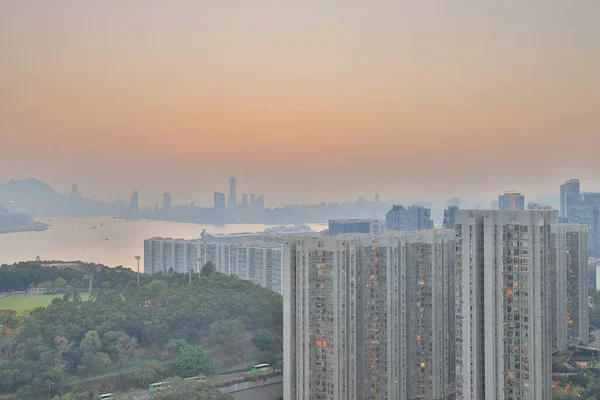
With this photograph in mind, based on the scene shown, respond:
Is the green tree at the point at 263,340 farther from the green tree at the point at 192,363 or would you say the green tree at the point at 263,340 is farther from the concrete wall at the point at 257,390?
the green tree at the point at 192,363

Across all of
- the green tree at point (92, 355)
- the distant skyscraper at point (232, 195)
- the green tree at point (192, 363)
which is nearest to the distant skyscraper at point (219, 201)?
the distant skyscraper at point (232, 195)

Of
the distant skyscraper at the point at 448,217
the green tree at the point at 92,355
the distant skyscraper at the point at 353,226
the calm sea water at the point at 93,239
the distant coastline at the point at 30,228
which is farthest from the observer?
the distant skyscraper at the point at 353,226

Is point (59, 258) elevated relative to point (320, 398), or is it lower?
elevated

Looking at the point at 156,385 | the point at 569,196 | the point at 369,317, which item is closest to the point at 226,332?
the point at 156,385

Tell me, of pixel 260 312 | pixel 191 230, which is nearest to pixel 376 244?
pixel 260 312

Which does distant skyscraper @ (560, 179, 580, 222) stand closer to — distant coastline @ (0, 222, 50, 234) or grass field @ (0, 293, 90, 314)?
grass field @ (0, 293, 90, 314)

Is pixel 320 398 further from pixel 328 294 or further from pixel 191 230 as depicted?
pixel 191 230
